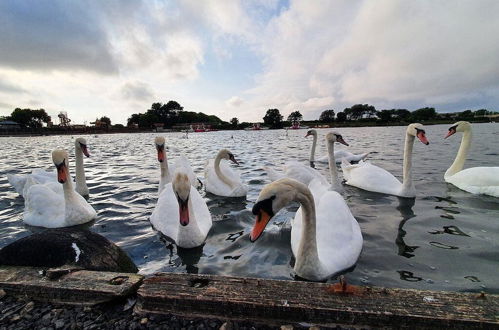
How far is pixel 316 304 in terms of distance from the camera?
6.98 ft

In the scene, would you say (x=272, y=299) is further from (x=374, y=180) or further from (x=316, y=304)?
(x=374, y=180)

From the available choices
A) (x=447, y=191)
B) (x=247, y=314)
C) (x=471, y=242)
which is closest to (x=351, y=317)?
(x=247, y=314)

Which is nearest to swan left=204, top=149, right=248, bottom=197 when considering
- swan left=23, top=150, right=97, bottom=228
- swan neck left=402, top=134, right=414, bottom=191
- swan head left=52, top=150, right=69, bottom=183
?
swan left=23, top=150, right=97, bottom=228

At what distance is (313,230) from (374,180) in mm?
5082

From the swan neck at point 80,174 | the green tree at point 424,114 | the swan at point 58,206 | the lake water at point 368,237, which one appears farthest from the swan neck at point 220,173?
the green tree at point 424,114

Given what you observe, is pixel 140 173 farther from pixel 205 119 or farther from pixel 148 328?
pixel 205 119

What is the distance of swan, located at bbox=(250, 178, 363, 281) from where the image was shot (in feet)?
9.91

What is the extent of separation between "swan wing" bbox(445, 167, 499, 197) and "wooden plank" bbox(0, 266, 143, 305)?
771 centimetres

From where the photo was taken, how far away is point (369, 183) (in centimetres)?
780

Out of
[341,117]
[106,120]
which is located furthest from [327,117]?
[106,120]

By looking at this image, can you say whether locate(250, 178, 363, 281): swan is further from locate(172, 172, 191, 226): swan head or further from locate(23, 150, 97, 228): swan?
locate(23, 150, 97, 228): swan

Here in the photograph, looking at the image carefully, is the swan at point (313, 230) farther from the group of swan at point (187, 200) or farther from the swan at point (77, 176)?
the swan at point (77, 176)

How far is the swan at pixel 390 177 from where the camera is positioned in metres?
7.05

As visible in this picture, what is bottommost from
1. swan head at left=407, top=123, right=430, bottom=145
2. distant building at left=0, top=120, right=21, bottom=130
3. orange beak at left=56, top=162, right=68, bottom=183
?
orange beak at left=56, top=162, right=68, bottom=183
